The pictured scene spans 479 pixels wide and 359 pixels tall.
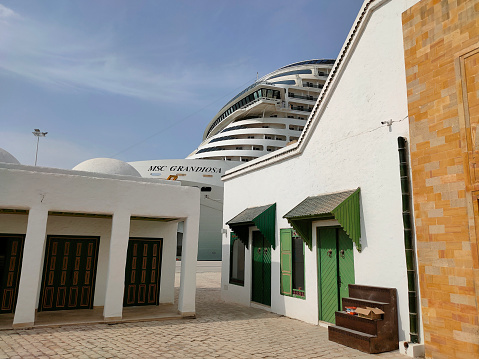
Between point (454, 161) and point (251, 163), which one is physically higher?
point (251, 163)

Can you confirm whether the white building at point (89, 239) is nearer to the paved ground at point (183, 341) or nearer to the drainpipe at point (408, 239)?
the paved ground at point (183, 341)

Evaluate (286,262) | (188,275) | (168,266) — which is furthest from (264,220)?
(168,266)

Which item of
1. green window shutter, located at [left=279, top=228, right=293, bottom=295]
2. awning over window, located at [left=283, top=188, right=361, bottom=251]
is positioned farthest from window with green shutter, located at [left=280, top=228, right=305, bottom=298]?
awning over window, located at [left=283, top=188, right=361, bottom=251]

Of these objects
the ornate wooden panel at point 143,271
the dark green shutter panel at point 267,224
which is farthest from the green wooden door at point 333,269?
the ornate wooden panel at point 143,271

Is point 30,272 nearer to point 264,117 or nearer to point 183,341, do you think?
point 183,341

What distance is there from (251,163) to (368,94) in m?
5.40

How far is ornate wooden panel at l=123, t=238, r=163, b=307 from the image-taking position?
11.3 metres

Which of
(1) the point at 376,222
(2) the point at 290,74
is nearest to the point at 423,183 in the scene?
(1) the point at 376,222

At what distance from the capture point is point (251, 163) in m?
12.6

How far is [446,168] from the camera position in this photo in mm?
5914

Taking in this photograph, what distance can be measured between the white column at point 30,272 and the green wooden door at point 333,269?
661 centimetres

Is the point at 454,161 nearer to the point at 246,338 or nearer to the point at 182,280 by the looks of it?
the point at 246,338

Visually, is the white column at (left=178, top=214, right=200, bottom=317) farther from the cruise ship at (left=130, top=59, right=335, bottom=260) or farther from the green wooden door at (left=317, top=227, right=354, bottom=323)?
the cruise ship at (left=130, top=59, right=335, bottom=260)

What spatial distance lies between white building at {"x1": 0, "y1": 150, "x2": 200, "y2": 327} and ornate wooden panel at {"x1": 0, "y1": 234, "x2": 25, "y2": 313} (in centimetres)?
2
